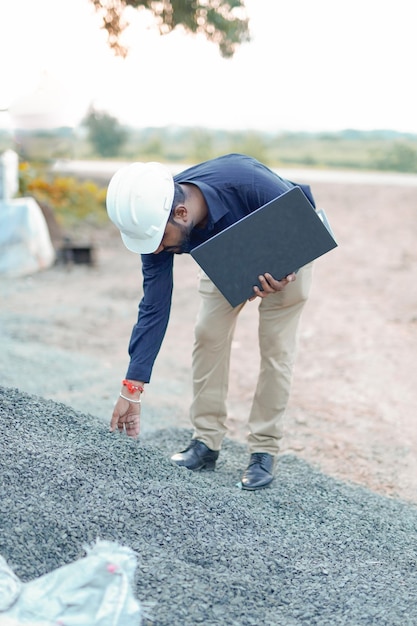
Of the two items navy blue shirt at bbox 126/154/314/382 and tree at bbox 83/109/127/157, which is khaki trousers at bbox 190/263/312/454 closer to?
navy blue shirt at bbox 126/154/314/382

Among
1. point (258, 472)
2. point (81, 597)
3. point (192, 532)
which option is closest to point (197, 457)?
point (258, 472)

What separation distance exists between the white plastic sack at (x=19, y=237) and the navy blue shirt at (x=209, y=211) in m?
6.70

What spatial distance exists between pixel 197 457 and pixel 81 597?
153 cm

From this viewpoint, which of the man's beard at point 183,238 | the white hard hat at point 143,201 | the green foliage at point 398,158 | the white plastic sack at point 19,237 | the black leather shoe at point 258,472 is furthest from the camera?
the green foliage at point 398,158

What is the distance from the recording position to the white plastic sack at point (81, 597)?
2.04 m

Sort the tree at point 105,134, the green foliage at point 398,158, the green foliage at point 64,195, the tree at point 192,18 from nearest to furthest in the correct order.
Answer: the tree at point 192,18 → the green foliage at point 64,195 → the green foliage at point 398,158 → the tree at point 105,134

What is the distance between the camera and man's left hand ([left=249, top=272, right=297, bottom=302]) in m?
3.09

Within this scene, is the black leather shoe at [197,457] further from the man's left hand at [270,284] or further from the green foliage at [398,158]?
the green foliage at [398,158]

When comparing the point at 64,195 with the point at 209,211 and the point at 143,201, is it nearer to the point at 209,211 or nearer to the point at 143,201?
the point at 209,211

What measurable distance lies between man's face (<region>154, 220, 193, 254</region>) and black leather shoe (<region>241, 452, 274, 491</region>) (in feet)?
3.68

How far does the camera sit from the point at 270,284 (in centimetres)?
312

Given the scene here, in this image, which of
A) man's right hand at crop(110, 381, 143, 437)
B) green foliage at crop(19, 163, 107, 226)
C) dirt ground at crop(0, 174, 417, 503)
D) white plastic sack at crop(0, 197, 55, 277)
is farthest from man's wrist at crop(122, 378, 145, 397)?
green foliage at crop(19, 163, 107, 226)

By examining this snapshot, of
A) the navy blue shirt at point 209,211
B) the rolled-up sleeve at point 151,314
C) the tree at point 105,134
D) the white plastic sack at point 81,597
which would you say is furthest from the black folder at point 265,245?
the tree at point 105,134

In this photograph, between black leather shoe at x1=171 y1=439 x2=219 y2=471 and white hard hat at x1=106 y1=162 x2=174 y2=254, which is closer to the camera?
white hard hat at x1=106 y1=162 x2=174 y2=254
